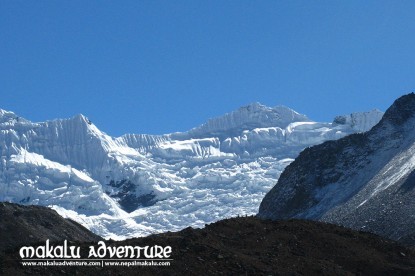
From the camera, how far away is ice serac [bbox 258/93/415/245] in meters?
119

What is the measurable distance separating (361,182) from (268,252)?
100468 mm

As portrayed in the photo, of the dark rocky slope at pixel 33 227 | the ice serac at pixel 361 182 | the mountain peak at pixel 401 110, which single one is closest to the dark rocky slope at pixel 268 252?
the dark rocky slope at pixel 33 227

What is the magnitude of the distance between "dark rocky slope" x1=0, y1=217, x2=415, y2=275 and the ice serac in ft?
172

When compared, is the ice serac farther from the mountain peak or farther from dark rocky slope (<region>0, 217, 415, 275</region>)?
dark rocky slope (<region>0, 217, 415, 275</region>)

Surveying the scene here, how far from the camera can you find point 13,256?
46.9 m

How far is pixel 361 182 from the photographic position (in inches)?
5896

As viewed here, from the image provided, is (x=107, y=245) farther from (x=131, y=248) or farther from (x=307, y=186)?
(x=307, y=186)

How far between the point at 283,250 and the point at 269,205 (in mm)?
115664

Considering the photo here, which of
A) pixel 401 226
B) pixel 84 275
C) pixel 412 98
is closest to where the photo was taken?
pixel 84 275

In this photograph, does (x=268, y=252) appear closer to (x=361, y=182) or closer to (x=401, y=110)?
(x=361, y=182)

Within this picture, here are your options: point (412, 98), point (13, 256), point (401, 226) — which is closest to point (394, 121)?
point (412, 98)

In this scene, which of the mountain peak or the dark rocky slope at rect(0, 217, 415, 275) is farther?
the mountain peak

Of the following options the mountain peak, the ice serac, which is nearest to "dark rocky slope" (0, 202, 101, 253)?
the ice serac

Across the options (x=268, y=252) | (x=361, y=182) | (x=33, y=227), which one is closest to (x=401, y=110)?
(x=361, y=182)
